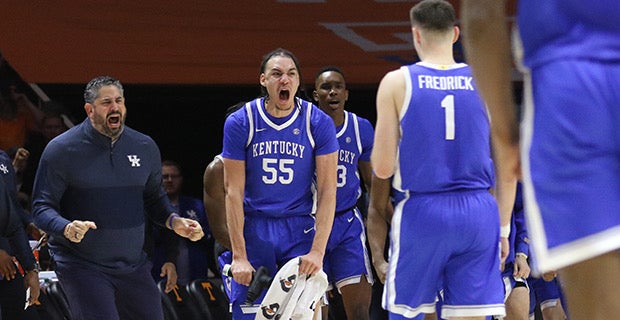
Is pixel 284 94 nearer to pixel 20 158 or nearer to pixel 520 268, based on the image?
pixel 520 268

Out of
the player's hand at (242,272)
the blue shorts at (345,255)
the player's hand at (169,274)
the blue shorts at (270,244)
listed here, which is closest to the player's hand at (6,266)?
the player's hand at (169,274)

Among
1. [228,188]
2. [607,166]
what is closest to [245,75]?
[228,188]

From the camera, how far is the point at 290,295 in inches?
247

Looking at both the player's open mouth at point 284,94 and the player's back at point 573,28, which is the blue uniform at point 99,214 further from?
the player's back at point 573,28

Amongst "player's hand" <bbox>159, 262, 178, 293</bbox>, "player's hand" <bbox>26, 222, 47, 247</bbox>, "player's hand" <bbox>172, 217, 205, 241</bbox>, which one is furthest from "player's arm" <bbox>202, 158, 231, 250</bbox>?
"player's hand" <bbox>26, 222, 47, 247</bbox>

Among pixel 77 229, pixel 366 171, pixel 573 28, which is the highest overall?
pixel 573 28

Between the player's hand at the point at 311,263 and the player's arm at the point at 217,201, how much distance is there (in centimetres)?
116

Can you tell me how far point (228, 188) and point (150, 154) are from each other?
1088mm

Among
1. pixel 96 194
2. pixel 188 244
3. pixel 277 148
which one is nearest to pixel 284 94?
pixel 277 148

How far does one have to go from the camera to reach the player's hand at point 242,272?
250 inches

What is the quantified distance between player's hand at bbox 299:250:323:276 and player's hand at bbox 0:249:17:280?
2.45m

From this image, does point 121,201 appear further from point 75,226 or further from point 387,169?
point 387,169

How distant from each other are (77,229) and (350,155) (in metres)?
2.35

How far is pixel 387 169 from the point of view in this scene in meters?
4.99
